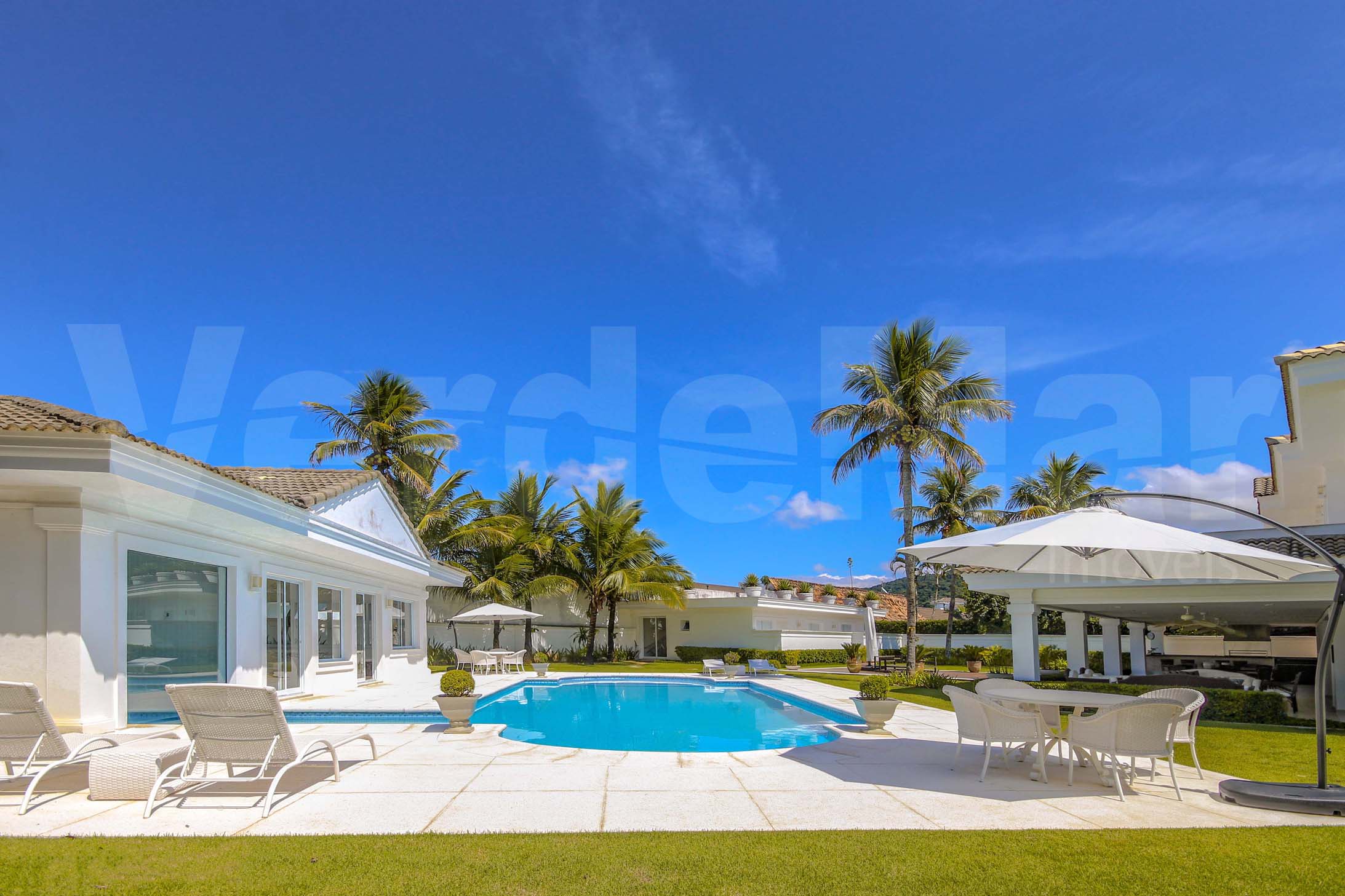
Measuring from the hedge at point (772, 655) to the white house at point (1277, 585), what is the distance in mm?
12917

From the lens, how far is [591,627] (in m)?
33.1

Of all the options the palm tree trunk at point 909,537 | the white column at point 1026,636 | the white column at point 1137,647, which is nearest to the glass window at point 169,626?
the white column at point 1026,636

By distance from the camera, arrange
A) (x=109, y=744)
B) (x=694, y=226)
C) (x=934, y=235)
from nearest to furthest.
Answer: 1. (x=109, y=744)
2. (x=934, y=235)
3. (x=694, y=226)

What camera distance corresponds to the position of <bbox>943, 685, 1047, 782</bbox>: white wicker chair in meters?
7.59

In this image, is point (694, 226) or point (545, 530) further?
point (545, 530)

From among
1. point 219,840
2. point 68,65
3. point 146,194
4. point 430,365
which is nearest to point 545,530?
point 430,365

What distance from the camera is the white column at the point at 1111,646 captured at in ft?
71.7

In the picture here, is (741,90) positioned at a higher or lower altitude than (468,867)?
higher

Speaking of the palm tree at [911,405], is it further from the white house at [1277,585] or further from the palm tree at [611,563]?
the palm tree at [611,563]

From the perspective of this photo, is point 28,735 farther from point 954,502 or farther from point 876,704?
point 954,502

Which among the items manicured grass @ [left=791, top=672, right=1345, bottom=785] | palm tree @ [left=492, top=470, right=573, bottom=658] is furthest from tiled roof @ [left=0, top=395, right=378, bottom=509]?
palm tree @ [left=492, top=470, right=573, bottom=658]

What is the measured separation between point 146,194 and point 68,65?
2.61m

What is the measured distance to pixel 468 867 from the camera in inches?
188

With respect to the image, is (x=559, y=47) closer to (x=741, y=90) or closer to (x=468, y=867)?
(x=741, y=90)
